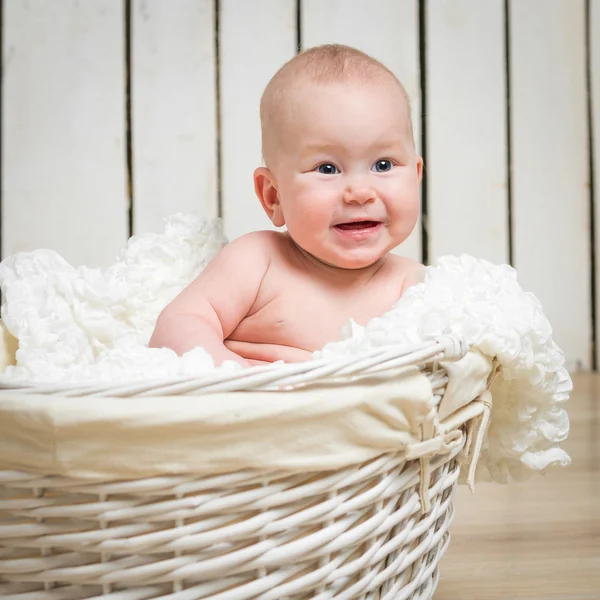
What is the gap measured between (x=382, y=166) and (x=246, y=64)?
3.42 ft

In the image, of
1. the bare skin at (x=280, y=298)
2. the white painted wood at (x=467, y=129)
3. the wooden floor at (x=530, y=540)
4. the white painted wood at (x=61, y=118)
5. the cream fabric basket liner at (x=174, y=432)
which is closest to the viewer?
the cream fabric basket liner at (x=174, y=432)

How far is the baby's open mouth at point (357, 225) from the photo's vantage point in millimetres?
1002

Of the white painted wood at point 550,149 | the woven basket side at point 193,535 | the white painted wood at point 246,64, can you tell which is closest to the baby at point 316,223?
the woven basket side at point 193,535

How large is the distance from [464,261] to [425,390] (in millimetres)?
284

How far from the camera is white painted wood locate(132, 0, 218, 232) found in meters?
1.93

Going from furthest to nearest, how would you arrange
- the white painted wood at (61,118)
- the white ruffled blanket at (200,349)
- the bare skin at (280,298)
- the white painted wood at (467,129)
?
the white painted wood at (467,129), the white painted wood at (61,118), the bare skin at (280,298), the white ruffled blanket at (200,349)

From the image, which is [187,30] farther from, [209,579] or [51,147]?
[209,579]

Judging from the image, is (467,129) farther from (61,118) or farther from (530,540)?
(530,540)

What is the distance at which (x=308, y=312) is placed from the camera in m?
1.04

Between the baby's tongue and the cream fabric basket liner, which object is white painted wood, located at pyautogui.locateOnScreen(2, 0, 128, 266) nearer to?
the baby's tongue

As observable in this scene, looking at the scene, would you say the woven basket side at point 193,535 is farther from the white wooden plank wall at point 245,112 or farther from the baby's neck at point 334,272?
the white wooden plank wall at point 245,112

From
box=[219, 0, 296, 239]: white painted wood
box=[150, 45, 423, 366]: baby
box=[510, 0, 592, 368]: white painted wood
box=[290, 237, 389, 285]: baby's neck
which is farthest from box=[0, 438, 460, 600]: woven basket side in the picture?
box=[510, 0, 592, 368]: white painted wood

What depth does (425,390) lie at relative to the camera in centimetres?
71

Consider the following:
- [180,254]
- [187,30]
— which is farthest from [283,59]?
[180,254]
